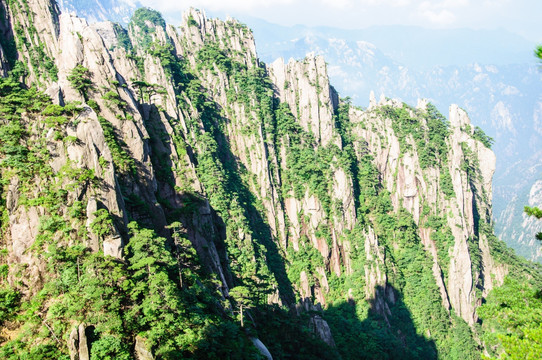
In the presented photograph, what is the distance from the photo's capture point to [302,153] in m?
82.6

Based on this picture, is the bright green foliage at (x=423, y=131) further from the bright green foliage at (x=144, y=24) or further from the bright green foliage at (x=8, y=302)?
the bright green foliage at (x=8, y=302)

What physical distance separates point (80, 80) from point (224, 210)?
1214 inches

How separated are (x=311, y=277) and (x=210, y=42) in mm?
56220

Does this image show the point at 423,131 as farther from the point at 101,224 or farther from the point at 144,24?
the point at 144,24

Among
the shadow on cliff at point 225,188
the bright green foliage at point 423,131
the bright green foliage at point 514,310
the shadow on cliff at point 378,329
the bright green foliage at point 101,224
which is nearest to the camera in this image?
the bright green foliage at point 514,310

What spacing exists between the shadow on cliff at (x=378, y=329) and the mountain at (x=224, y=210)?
1.26ft

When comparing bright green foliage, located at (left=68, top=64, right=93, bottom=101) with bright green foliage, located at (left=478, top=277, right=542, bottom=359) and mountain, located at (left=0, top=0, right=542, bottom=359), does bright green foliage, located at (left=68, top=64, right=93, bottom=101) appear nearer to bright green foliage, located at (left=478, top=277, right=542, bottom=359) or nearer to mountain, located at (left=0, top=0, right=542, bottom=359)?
mountain, located at (left=0, top=0, right=542, bottom=359)

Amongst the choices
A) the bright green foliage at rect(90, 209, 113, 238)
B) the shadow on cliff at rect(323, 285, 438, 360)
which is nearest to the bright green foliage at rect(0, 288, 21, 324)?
the bright green foliage at rect(90, 209, 113, 238)

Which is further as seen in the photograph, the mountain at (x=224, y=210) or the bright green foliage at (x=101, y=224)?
the bright green foliage at (x=101, y=224)

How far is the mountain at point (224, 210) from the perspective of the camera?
961 inches

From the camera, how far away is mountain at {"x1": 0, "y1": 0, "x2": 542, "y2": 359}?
24422mm

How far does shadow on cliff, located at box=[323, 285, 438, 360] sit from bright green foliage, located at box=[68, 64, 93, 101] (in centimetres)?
4684

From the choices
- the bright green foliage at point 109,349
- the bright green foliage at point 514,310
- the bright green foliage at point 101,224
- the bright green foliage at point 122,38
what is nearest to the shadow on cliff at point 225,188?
the bright green foliage at point 101,224

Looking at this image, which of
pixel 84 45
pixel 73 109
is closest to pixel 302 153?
pixel 84 45
